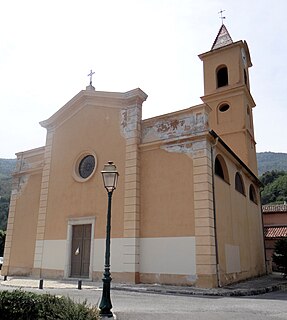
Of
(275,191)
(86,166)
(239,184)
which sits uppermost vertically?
(275,191)

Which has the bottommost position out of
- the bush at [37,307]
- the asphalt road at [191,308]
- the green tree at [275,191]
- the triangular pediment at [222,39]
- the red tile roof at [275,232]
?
the asphalt road at [191,308]

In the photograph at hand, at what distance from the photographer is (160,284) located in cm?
1231

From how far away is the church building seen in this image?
40.8 ft

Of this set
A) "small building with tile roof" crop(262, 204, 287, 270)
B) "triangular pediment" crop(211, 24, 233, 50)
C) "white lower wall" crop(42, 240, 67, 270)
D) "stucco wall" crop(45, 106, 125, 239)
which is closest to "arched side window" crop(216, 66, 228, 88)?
"triangular pediment" crop(211, 24, 233, 50)

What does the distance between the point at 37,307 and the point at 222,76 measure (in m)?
20.8

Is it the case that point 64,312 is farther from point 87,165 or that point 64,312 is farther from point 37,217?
point 37,217

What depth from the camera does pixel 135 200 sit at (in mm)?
13625

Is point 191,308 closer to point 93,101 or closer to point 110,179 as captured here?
point 110,179

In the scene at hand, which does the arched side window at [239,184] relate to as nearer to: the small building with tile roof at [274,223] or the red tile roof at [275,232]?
the small building with tile roof at [274,223]

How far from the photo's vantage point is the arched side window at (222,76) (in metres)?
23.0

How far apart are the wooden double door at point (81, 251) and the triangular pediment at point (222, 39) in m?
16.0

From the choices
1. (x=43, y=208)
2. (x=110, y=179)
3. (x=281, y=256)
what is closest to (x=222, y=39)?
(x=281, y=256)

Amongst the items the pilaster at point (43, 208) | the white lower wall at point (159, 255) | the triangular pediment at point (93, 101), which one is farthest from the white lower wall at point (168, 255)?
the triangular pediment at point (93, 101)

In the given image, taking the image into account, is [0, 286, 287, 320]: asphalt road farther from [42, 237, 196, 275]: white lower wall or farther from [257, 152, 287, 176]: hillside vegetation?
[257, 152, 287, 176]: hillside vegetation
